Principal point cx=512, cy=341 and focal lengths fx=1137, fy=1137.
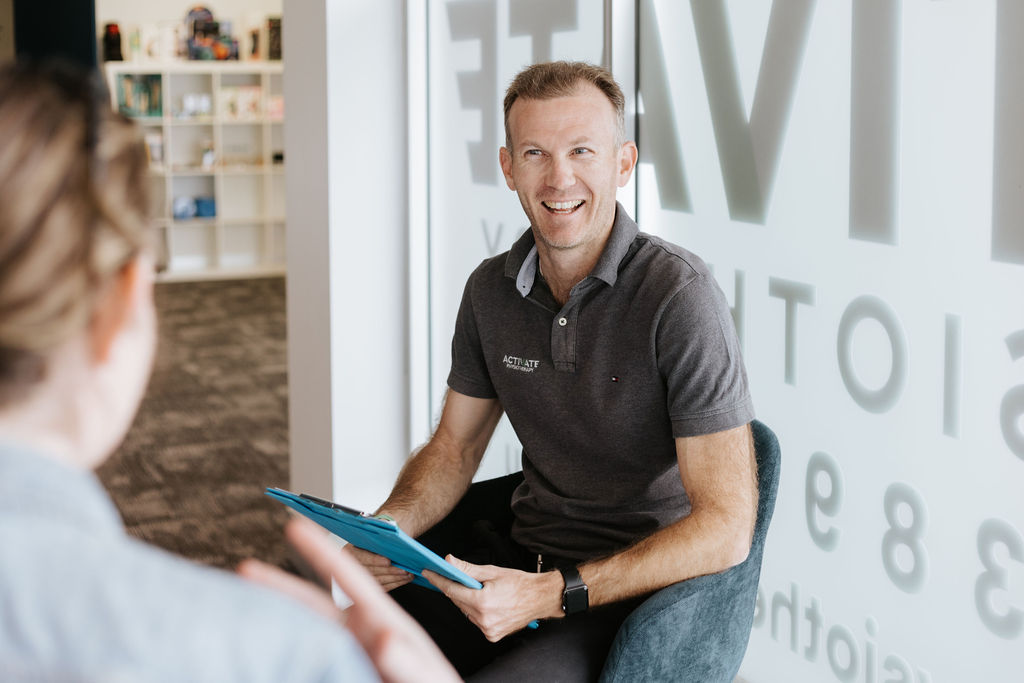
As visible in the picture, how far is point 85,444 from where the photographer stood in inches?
29.0

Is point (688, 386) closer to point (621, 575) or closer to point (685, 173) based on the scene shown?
point (621, 575)

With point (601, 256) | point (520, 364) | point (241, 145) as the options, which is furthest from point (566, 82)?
point (241, 145)

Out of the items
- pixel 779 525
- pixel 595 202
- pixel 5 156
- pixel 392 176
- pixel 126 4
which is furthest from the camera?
pixel 126 4

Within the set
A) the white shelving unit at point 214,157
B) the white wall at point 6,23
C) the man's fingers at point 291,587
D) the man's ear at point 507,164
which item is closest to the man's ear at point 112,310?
the man's fingers at point 291,587

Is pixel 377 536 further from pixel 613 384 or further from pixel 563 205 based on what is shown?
pixel 563 205

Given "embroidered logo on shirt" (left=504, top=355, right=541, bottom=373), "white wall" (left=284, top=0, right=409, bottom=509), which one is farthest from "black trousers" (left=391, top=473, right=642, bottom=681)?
"white wall" (left=284, top=0, right=409, bottom=509)

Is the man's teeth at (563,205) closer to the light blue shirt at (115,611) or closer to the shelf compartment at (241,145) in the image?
the light blue shirt at (115,611)

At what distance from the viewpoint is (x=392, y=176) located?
378 cm

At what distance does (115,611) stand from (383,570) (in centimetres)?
150

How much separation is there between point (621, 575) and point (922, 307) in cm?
73

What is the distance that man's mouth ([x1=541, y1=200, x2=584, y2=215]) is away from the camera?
2207 millimetres

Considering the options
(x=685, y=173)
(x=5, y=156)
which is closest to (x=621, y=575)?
(x=685, y=173)

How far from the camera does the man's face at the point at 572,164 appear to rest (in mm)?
2189

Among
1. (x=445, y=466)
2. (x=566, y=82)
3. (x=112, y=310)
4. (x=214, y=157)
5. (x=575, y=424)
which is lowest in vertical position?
(x=445, y=466)
